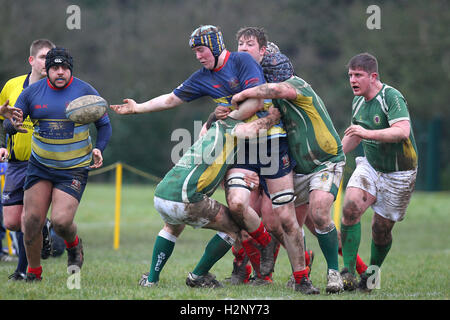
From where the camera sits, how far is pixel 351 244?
648 centimetres

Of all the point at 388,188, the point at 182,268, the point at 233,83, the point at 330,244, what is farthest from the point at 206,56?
the point at 182,268

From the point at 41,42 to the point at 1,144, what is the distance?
4.43 ft

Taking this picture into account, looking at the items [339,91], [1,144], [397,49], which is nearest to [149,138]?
[339,91]

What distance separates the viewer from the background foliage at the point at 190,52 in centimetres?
3156

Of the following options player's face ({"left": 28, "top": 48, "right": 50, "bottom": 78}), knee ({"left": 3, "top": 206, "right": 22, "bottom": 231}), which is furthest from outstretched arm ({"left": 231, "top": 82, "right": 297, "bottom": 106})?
knee ({"left": 3, "top": 206, "right": 22, "bottom": 231})

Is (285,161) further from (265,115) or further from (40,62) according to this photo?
(40,62)

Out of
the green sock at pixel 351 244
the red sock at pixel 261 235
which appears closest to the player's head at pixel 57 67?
the red sock at pixel 261 235

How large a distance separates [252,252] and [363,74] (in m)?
2.08

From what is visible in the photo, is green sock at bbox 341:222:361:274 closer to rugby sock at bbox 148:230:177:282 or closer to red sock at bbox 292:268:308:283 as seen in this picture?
red sock at bbox 292:268:308:283

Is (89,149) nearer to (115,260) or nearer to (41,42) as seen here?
(41,42)

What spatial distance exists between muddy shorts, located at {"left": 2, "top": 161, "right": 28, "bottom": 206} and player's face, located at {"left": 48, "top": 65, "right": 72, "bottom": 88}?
1392 mm

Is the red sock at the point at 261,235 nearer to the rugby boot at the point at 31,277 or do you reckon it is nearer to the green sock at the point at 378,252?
the green sock at the point at 378,252

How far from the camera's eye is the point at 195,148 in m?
5.93

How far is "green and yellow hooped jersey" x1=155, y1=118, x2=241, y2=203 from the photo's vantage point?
5758 millimetres
